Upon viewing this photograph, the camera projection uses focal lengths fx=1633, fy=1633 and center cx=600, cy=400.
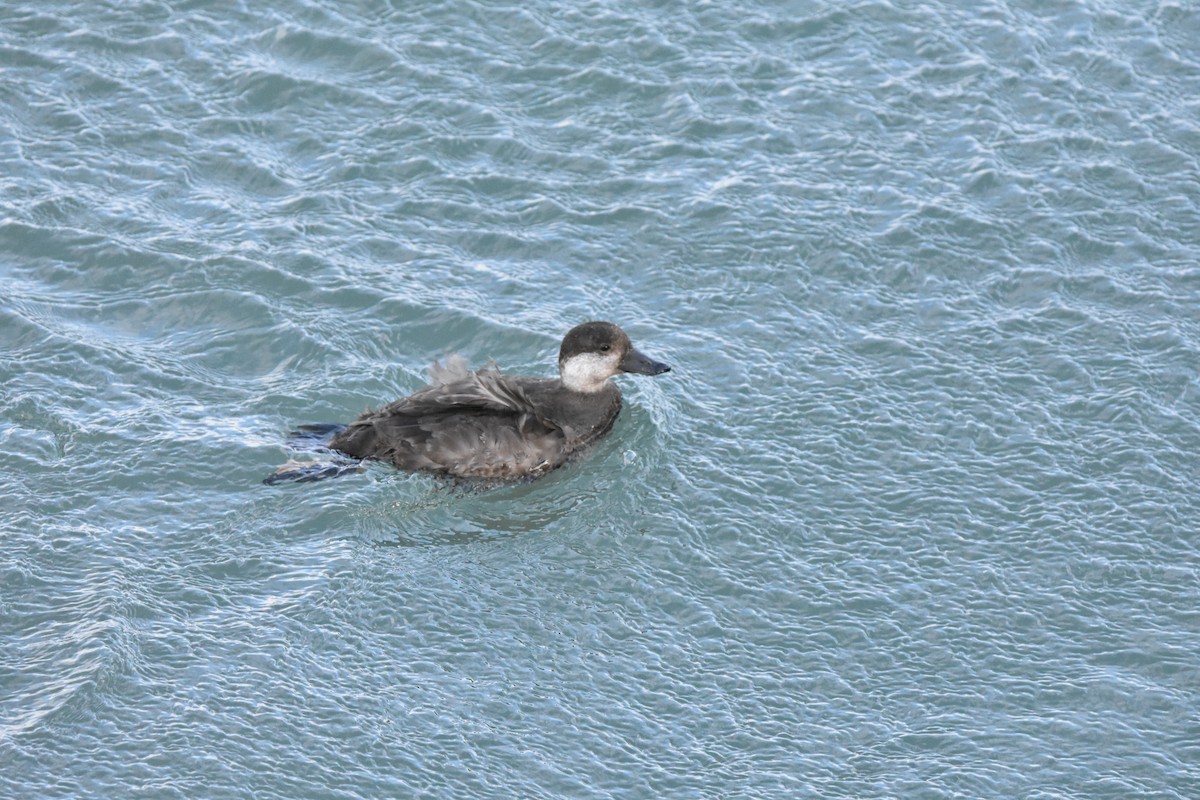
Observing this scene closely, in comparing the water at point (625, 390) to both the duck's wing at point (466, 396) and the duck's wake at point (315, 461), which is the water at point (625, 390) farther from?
the duck's wing at point (466, 396)

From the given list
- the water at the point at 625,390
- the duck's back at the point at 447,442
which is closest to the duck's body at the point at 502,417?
the duck's back at the point at 447,442

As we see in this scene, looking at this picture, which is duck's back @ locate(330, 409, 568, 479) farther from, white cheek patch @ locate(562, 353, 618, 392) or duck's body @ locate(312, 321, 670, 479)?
white cheek patch @ locate(562, 353, 618, 392)

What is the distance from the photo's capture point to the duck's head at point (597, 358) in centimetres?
983

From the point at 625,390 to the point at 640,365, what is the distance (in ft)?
1.95

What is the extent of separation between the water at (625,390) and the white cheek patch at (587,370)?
0.38 meters

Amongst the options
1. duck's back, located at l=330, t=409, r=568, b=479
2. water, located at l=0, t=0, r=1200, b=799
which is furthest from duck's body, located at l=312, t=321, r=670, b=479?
water, located at l=0, t=0, r=1200, b=799

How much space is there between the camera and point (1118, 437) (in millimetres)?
9852

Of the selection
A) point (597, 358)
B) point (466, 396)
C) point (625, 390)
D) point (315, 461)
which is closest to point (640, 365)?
point (597, 358)

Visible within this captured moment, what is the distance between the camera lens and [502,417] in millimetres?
9594

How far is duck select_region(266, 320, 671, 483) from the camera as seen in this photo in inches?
372

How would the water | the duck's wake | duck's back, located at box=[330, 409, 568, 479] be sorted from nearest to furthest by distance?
the water, the duck's wake, duck's back, located at box=[330, 409, 568, 479]

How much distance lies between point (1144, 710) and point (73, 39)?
9472 mm

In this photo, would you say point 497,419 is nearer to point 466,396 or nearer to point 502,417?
point 502,417

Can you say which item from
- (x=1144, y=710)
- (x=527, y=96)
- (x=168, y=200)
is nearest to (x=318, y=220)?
(x=168, y=200)
